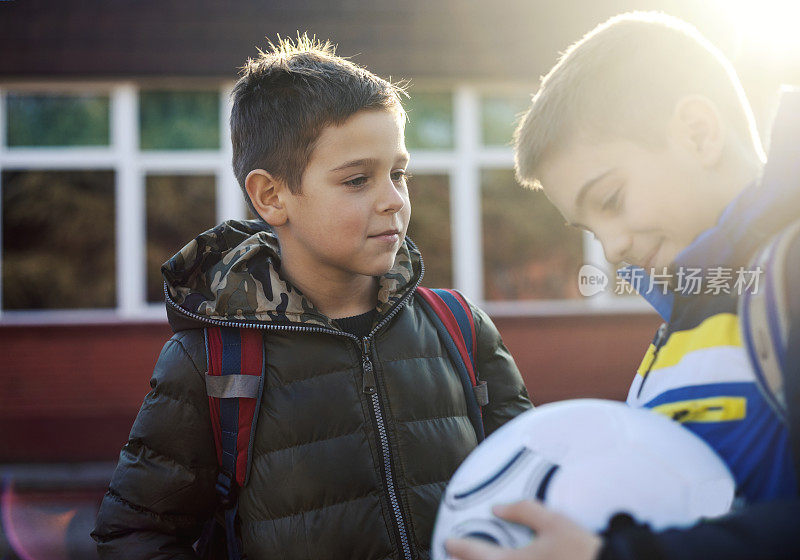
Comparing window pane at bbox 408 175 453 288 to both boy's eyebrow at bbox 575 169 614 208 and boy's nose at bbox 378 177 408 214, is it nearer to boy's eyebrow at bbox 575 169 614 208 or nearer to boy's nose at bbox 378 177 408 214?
boy's nose at bbox 378 177 408 214

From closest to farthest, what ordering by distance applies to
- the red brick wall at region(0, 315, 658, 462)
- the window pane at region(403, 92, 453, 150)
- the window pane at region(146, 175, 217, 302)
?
the red brick wall at region(0, 315, 658, 462) < the window pane at region(146, 175, 217, 302) < the window pane at region(403, 92, 453, 150)

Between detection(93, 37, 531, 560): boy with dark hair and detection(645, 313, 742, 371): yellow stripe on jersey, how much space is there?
72cm

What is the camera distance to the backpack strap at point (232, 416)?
179 cm

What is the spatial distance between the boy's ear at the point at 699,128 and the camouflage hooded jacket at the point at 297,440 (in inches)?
34.9

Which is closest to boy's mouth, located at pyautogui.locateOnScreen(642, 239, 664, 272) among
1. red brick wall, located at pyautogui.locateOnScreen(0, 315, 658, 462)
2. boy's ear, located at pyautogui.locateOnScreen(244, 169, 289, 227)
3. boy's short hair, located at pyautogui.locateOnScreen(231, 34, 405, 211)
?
boy's short hair, located at pyautogui.locateOnScreen(231, 34, 405, 211)

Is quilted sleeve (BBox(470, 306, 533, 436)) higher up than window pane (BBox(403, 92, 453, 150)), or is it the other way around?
window pane (BBox(403, 92, 453, 150))

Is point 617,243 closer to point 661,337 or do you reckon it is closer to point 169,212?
point 661,337

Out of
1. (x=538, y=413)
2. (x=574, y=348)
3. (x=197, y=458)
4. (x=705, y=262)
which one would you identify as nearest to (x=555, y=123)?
(x=705, y=262)

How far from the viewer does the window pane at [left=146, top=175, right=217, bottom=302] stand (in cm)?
764

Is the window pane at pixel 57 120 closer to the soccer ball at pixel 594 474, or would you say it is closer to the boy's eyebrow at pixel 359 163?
the boy's eyebrow at pixel 359 163

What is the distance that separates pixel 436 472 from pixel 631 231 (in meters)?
0.81

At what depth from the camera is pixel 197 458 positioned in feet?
5.93

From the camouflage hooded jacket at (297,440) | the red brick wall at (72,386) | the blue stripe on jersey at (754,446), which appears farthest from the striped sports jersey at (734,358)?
the red brick wall at (72,386)

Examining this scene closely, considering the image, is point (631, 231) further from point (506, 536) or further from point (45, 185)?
point (45, 185)
